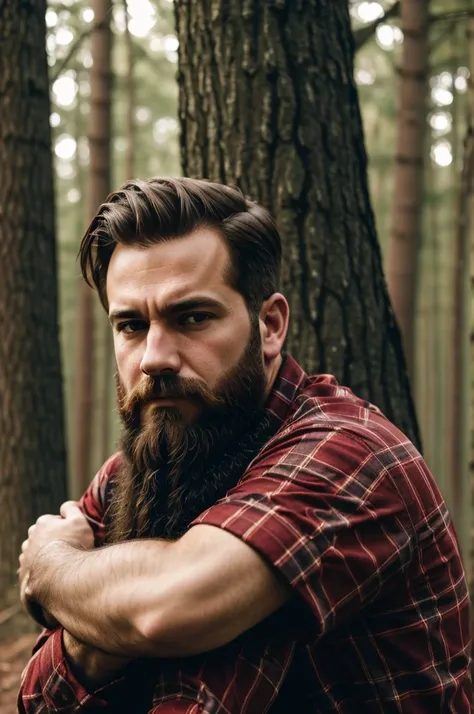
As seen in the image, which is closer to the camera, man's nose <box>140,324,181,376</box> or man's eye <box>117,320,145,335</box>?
man's nose <box>140,324,181,376</box>

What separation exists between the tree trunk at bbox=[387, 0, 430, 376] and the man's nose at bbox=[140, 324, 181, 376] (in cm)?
588

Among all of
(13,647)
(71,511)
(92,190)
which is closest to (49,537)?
(71,511)

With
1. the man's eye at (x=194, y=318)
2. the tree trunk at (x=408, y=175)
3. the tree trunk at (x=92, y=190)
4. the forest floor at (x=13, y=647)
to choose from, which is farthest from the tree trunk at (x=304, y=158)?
the tree trunk at (x=92, y=190)

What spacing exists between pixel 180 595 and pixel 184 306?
3.28 ft

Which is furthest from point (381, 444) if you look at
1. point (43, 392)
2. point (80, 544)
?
point (43, 392)

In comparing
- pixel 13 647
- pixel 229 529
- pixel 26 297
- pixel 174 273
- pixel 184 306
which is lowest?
pixel 13 647

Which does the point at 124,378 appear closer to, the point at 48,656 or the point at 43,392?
the point at 48,656

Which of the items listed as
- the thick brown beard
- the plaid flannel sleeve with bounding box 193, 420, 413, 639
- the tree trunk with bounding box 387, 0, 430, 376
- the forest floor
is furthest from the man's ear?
the tree trunk with bounding box 387, 0, 430, 376

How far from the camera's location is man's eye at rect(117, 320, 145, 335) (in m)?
2.89

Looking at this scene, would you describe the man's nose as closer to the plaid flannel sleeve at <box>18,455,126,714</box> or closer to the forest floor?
the plaid flannel sleeve at <box>18,455,126,714</box>

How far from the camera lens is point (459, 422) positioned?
15039mm

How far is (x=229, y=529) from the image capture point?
2199mm

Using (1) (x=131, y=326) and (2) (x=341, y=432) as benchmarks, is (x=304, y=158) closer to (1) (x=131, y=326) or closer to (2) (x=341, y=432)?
(1) (x=131, y=326)

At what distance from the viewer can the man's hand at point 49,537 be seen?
299cm
